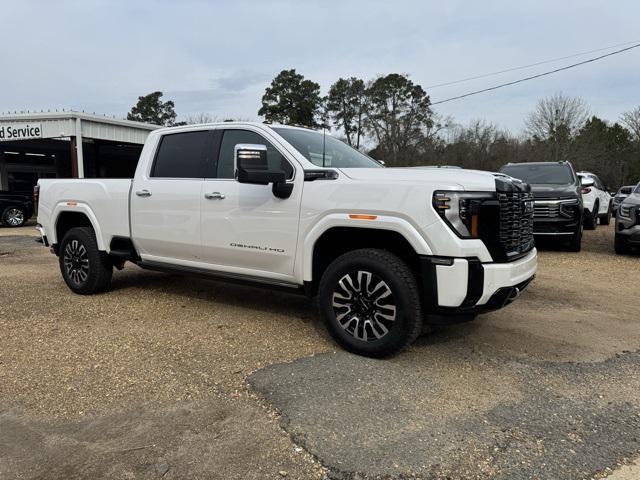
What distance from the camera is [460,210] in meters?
3.64

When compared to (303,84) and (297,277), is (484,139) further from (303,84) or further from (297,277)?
(297,277)

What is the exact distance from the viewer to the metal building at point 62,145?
781 inches

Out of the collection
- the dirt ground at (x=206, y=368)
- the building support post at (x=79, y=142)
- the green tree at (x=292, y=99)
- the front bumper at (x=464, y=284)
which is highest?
the green tree at (x=292, y=99)

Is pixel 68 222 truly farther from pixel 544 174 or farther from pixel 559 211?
pixel 544 174

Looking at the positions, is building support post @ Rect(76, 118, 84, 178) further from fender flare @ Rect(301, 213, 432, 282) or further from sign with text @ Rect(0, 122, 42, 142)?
fender flare @ Rect(301, 213, 432, 282)

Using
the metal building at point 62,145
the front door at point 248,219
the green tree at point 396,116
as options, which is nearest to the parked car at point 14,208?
the metal building at point 62,145

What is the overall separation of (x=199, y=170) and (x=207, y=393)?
8.16 ft

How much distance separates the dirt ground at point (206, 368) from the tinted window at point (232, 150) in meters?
1.51

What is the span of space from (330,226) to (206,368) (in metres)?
1.47

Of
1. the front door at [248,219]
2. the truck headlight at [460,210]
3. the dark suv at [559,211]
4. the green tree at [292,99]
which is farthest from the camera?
the green tree at [292,99]

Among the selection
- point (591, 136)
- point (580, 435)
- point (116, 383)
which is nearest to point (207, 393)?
point (116, 383)

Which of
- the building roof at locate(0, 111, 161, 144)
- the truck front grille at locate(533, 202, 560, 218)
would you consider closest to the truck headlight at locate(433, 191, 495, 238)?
the truck front grille at locate(533, 202, 560, 218)

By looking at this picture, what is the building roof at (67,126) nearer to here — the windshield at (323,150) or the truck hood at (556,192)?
the truck hood at (556,192)

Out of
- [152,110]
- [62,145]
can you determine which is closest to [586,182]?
[62,145]
